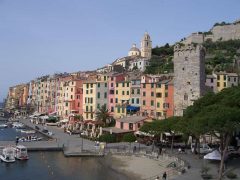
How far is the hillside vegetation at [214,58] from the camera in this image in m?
98.5

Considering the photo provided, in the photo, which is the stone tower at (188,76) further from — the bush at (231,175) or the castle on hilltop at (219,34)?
the castle on hilltop at (219,34)

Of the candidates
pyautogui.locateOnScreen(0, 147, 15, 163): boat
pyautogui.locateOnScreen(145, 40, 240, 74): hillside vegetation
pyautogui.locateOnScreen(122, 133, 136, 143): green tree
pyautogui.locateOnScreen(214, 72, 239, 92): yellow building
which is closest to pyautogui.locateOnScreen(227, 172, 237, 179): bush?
pyautogui.locateOnScreen(0, 147, 15, 163): boat

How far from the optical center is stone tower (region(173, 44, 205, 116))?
215 feet

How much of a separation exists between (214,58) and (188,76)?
40.6m

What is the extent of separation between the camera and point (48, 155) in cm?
5519

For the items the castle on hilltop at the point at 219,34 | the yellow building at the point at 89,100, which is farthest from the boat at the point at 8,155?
the castle on hilltop at the point at 219,34

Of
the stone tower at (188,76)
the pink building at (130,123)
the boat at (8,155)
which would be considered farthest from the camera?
the pink building at (130,123)

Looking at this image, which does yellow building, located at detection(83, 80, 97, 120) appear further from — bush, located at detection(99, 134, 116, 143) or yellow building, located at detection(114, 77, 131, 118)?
bush, located at detection(99, 134, 116, 143)

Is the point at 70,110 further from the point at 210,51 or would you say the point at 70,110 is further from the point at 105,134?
the point at 210,51

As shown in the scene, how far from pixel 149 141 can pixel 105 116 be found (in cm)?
1742

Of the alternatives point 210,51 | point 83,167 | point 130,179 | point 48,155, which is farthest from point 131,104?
point 210,51

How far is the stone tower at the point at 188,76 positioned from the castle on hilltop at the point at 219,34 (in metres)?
66.0

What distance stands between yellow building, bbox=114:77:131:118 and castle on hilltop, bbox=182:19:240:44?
193 ft

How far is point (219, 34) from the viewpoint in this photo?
132875mm
